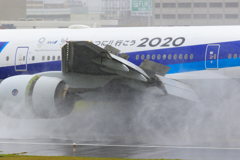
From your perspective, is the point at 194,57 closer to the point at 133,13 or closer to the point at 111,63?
the point at 111,63

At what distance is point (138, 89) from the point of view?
42.6 feet

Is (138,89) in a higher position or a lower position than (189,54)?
lower

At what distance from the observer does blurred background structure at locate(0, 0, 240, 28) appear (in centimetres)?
7072

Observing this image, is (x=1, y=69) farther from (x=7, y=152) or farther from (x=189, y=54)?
(x=189, y=54)

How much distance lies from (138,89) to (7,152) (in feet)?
16.2

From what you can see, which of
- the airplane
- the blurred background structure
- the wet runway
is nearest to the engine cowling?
the airplane

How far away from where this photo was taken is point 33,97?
1186cm

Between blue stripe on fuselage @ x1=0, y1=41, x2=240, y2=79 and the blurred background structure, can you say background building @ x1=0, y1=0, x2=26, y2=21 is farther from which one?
blue stripe on fuselage @ x1=0, y1=41, x2=240, y2=79

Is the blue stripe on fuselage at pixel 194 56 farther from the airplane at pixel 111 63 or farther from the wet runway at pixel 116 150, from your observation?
the wet runway at pixel 116 150

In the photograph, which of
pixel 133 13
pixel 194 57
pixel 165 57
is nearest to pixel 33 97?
pixel 165 57

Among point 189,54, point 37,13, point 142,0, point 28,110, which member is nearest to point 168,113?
point 189,54

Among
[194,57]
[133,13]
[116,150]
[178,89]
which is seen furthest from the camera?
[133,13]

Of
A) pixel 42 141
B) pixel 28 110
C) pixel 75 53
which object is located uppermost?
pixel 75 53

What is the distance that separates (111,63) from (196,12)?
107 metres
